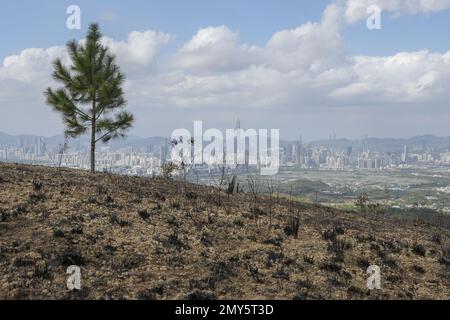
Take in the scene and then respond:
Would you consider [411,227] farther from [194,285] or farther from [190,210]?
[194,285]

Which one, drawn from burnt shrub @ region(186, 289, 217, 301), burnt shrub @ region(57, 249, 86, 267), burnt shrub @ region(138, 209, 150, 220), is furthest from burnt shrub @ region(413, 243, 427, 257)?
burnt shrub @ region(57, 249, 86, 267)

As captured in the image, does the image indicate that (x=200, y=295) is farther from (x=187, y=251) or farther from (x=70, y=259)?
(x=70, y=259)

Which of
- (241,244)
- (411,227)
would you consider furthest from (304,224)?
(411,227)

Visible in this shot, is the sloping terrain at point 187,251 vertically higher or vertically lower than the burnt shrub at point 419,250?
higher

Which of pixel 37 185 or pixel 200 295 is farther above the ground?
pixel 37 185

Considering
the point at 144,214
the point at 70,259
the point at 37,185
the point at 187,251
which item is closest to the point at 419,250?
the point at 187,251

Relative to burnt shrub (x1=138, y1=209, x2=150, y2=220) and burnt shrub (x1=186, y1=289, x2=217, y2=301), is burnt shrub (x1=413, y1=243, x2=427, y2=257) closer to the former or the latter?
burnt shrub (x1=186, y1=289, x2=217, y2=301)

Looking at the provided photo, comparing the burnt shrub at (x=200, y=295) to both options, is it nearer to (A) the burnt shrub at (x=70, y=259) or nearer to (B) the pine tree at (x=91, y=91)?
(A) the burnt shrub at (x=70, y=259)

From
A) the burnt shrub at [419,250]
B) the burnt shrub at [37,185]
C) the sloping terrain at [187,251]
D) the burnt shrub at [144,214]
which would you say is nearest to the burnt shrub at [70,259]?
the sloping terrain at [187,251]

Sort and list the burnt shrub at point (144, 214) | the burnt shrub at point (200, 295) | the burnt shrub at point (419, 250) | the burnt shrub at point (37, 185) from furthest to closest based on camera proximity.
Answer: the burnt shrub at point (37, 185)
the burnt shrub at point (144, 214)
the burnt shrub at point (419, 250)
the burnt shrub at point (200, 295)
